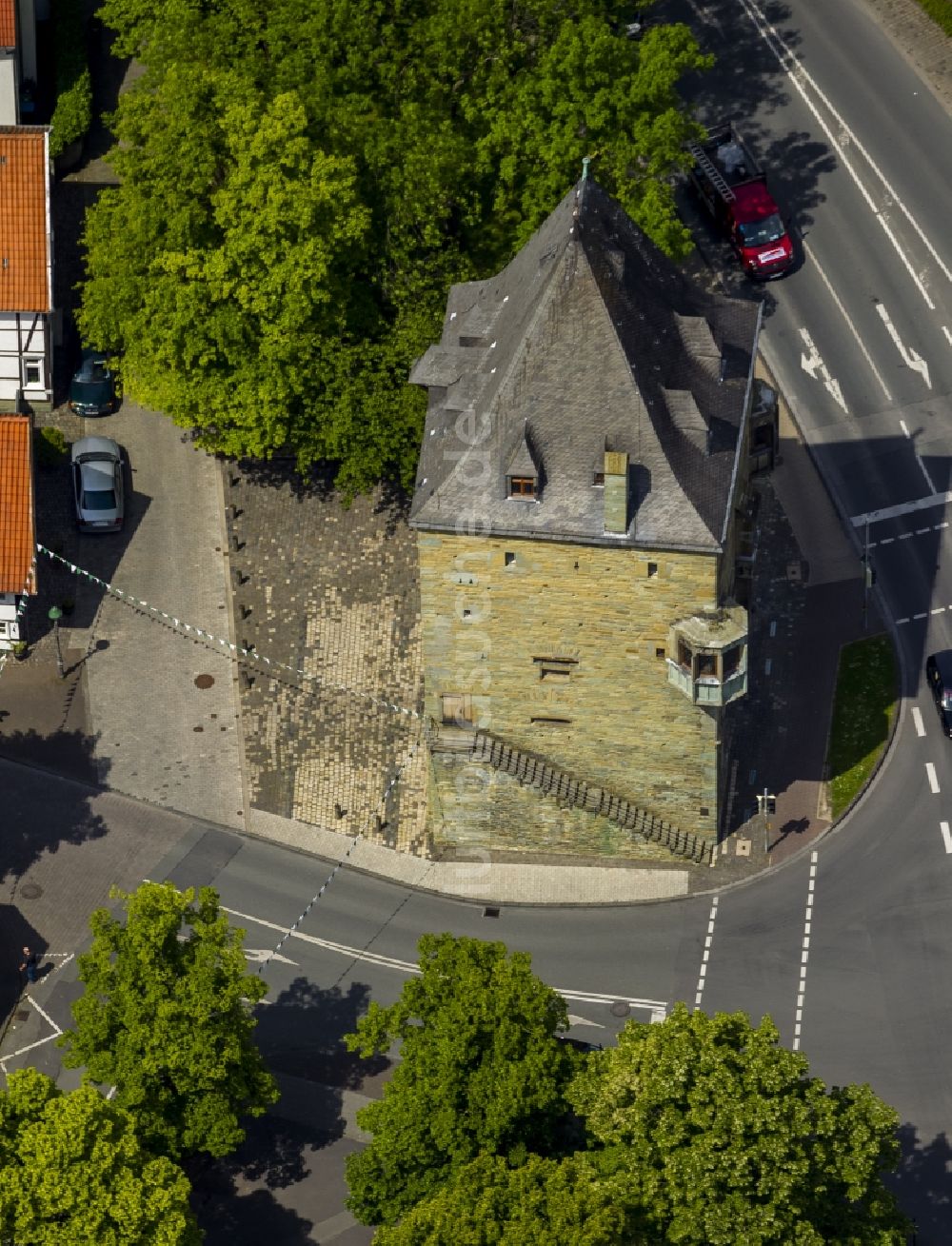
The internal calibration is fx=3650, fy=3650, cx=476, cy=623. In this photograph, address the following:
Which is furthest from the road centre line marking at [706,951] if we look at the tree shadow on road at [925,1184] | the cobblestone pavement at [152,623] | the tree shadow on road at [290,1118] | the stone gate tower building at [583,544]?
the cobblestone pavement at [152,623]

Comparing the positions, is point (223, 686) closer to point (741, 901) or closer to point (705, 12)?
point (741, 901)

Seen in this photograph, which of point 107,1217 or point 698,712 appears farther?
point 698,712

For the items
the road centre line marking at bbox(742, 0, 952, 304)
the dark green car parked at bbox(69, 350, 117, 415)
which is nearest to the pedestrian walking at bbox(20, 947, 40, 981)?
the dark green car parked at bbox(69, 350, 117, 415)

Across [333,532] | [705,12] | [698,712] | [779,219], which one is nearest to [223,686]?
[333,532]

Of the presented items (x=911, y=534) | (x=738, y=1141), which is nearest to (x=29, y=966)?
(x=738, y=1141)

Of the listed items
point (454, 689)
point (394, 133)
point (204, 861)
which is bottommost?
point (204, 861)

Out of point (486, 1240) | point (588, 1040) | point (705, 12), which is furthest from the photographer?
point (705, 12)

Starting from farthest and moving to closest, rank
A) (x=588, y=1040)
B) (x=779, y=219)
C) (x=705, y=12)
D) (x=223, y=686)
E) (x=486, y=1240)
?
(x=705, y=12) < (x=779, y=219) < (x=223, y=686) < (x=588, y=1040) < (x=486, y=1240)

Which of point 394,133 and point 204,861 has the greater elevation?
point 394,133
